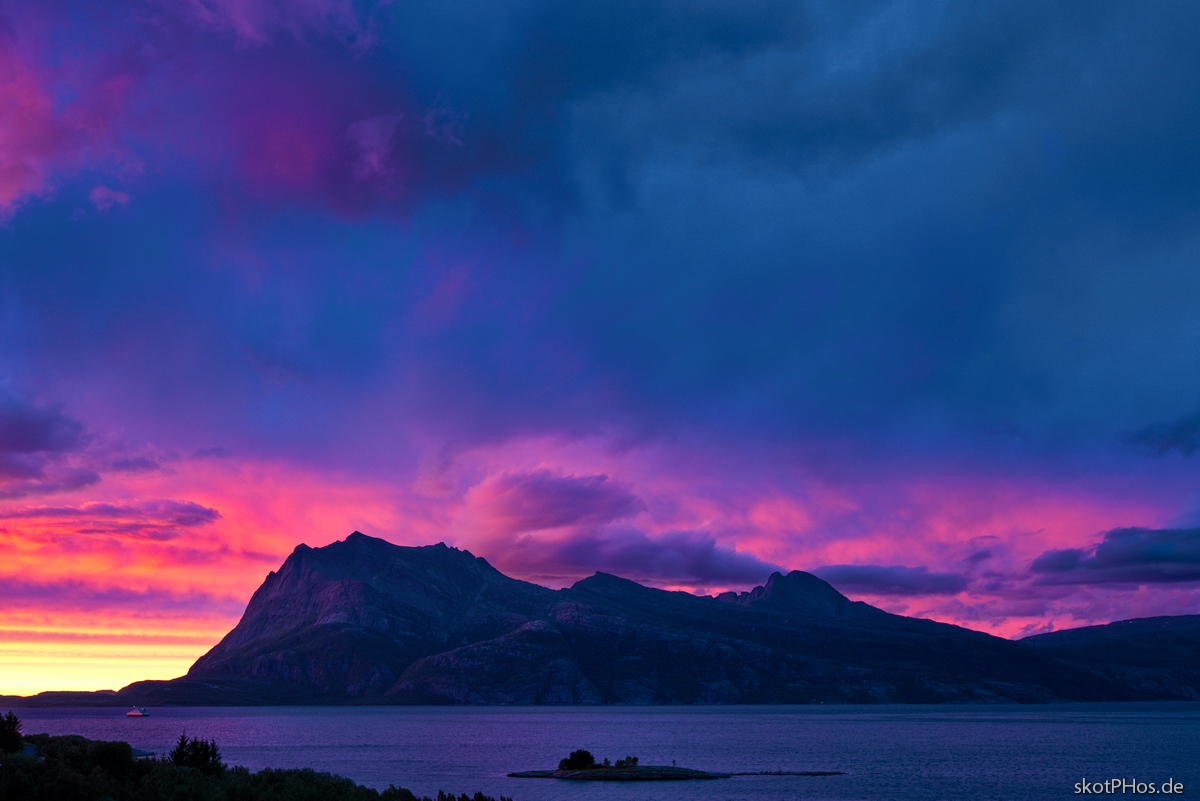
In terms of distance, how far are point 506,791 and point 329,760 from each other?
72.3 meters

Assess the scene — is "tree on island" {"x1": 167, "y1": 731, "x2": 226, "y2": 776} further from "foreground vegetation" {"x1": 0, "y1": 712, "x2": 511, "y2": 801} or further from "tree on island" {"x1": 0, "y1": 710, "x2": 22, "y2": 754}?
"tree on island" {"x1": 0, "y1": 710, "x2": 22, "y2": 754}

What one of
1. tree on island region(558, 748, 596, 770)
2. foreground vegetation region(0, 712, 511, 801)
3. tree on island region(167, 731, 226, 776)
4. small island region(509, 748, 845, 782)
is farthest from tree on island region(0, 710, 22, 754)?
tree on island region(558, 748, 596, 770)

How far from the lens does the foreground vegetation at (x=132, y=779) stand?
50094 mm

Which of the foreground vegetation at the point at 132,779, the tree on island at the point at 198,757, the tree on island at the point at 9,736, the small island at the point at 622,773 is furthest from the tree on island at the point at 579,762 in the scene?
the tree on island at the point at 9,736

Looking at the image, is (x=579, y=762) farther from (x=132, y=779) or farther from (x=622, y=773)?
(x=132, y=779)

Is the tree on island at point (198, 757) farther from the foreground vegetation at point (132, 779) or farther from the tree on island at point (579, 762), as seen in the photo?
the tree on island at point (579, 762)

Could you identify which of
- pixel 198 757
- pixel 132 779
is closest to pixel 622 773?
pixel 198 757

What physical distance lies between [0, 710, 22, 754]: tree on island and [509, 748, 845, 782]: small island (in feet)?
260

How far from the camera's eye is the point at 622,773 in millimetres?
127938

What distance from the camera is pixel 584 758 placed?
140 metres

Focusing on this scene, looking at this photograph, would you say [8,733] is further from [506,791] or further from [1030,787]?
[1030,787]

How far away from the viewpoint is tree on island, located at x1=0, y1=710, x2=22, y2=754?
64.0 m

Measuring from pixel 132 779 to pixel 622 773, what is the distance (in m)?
81.5

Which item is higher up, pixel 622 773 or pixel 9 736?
pixel 9 736
